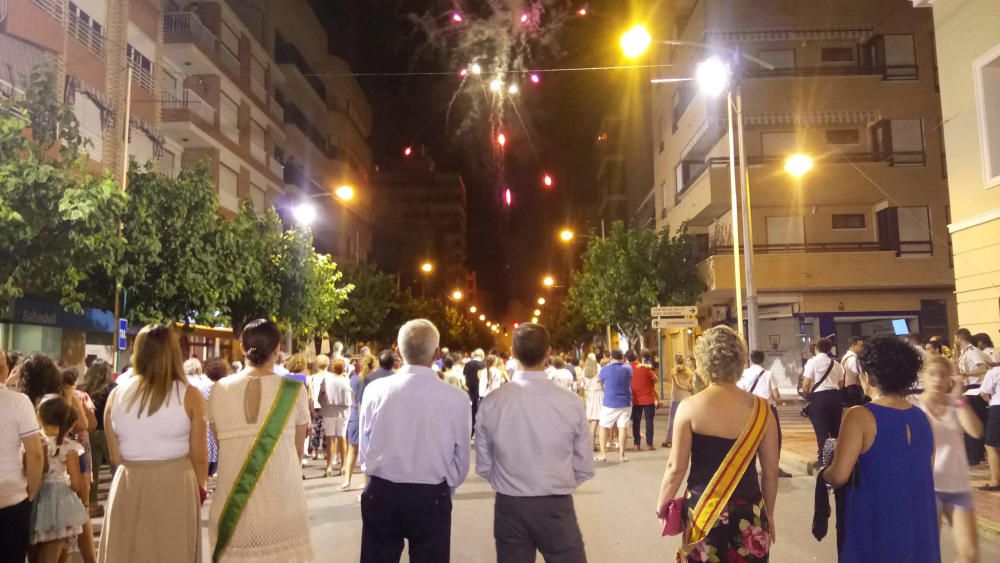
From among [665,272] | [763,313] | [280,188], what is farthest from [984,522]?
[280,188]

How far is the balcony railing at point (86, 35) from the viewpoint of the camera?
24250 millimetres

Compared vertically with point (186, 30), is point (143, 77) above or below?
below

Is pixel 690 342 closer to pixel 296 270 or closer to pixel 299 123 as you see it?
pixel 296 270

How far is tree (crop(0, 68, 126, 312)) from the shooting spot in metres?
12.5

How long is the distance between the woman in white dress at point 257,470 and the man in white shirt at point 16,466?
1.42 metres

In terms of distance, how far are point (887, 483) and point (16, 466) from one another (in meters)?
4.90

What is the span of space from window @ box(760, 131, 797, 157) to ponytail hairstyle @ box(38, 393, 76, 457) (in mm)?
27747

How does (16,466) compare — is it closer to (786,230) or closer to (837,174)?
(786,230)

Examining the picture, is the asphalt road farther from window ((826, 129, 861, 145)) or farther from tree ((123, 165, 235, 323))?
window ((826, 129, 861, 145))

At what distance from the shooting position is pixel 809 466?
470 inches

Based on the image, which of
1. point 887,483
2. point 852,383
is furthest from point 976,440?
point 887,483

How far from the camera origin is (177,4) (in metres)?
34.1

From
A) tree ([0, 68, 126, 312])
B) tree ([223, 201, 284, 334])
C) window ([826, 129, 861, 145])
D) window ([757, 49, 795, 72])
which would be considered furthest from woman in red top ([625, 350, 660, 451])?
window ([757, 49, 795, 72])

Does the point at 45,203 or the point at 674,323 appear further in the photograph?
the point at 674,323
